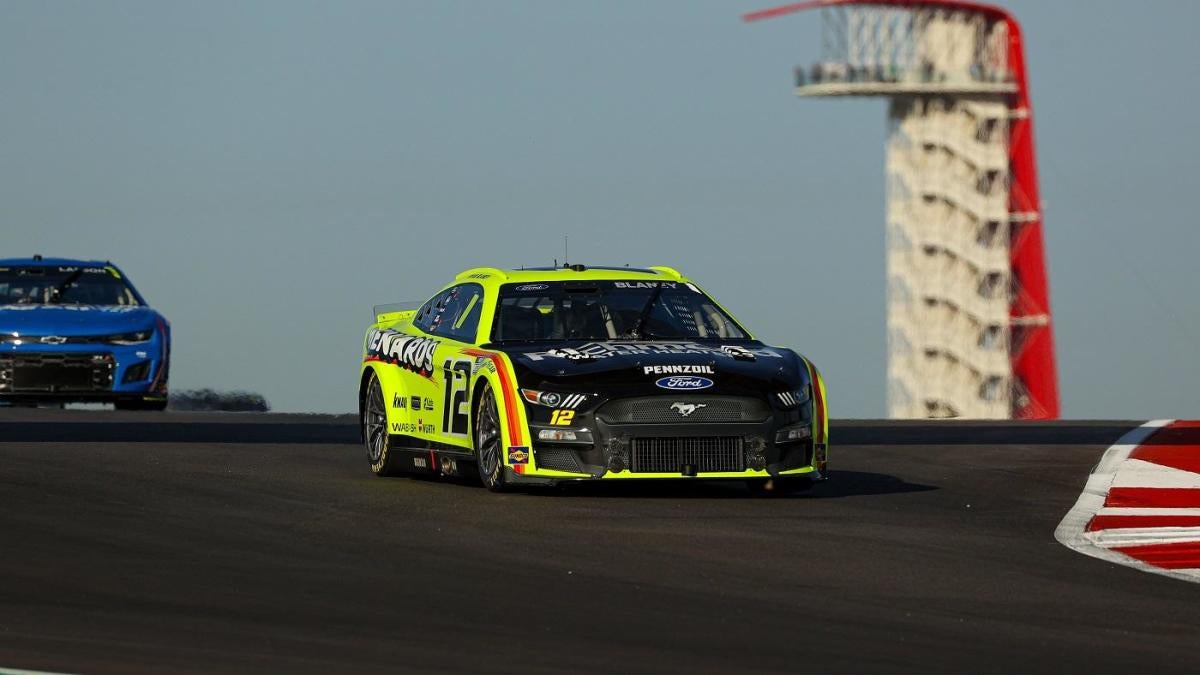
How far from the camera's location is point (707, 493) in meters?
13.2

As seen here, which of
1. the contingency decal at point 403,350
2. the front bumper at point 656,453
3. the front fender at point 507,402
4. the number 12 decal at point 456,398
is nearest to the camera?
the front bumper at point 656,453

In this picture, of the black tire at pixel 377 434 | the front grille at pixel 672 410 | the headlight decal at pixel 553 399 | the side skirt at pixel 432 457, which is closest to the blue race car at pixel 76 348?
the black tire at pixel 377 434

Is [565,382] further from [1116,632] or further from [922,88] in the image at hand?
[922,88]

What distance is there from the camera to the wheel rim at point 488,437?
1284 centimetres

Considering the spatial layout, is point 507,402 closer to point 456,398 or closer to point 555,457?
point 555,457

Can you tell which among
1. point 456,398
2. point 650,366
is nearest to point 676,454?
point 650,366

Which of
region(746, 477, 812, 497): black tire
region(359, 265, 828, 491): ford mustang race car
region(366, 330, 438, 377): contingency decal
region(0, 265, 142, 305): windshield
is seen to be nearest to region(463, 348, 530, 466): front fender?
region(359, 265, 828, 491): ford mustang race car

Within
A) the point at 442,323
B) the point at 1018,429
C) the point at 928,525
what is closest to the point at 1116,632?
the point at 928,525

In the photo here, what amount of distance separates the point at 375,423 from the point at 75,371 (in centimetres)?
794

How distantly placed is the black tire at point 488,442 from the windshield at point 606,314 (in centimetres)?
67

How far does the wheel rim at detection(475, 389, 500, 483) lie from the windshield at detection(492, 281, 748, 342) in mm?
698

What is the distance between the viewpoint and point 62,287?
22844 mm

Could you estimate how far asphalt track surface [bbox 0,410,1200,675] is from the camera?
7547 millimetres

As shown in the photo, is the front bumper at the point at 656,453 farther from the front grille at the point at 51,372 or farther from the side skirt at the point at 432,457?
the front grille at the point at 51,372
